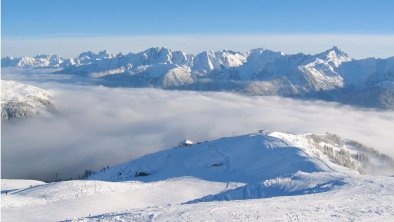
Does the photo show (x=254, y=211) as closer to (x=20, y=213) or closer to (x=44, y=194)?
(x=20, y=213)

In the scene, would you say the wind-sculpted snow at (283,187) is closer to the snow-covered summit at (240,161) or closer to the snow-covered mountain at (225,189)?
the snow-covered mountain at (225,189)

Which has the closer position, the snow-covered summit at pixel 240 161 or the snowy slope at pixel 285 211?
the snowy slope at pixel 285 211

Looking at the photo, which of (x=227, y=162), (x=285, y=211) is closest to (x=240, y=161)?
(x=227, y=162)

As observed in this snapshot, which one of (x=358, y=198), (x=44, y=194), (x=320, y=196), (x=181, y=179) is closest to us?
(x=358, y=198)

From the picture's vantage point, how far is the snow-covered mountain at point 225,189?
52094 millimetres

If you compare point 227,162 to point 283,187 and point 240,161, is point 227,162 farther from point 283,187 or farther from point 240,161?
point 283,187

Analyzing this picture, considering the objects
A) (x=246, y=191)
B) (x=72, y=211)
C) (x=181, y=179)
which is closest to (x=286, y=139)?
(x=181, y=179)

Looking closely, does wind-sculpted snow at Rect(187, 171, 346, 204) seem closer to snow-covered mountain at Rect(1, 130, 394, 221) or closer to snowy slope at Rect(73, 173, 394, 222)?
snow-covered mountain at Rect(1, 130, 394, 221)

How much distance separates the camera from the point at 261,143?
476ft

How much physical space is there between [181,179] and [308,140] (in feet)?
222

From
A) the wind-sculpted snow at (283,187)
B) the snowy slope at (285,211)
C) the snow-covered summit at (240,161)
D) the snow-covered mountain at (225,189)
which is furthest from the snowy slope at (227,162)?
the snowy slope at (285,211)

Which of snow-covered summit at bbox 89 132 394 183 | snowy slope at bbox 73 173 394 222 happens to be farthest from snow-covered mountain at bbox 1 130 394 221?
snow-covered summit at bbox 89 132 394 183

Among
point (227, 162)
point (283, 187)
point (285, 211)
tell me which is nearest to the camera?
point (285, 211)

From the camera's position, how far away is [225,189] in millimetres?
102500
